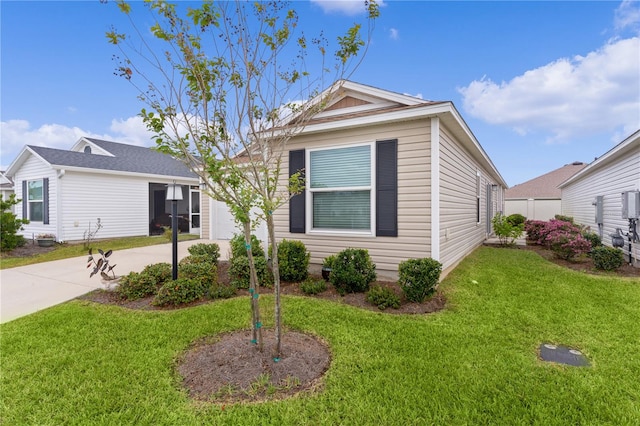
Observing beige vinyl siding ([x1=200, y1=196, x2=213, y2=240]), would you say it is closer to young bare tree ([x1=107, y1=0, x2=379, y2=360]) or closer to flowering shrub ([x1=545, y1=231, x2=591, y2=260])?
young bare tree ([x1=107, y1=0, x2=379, y2=360])

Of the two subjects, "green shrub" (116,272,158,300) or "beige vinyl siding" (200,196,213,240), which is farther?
"beige vinyl siding" (200,196,213,240)

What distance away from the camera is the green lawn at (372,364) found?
6.82 ft

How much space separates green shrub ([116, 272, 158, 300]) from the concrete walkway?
86 cm

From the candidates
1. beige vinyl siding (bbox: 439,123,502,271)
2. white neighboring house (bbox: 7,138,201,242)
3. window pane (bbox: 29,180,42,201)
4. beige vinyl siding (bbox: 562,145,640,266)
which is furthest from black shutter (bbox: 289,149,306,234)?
window pane (bbox: 29,180,42,201)

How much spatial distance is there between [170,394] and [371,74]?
5623mm

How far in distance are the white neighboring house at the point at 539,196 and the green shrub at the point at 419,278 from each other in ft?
70.1

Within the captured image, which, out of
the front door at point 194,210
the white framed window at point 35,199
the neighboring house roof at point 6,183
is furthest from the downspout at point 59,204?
the neighboring house roof at point 6,183

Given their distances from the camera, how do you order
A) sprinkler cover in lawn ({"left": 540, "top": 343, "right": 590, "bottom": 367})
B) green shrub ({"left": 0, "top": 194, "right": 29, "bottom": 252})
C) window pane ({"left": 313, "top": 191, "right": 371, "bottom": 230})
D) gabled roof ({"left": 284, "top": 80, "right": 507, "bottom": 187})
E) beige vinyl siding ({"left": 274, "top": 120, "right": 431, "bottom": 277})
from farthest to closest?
green shrub ({"left": 0, "top": 194, "right": 29, "bottom": 252})
window pane ({"left": 313, "top": 191, "right": 371, "bottom": 230})
beige vinyl siding ({"left": 274, "top": 120, "right": 431, "bottom": 277})
gabled roof ({"left": 284, "top": 80, "right": 507, "bottom": 187})
sprinkler cover in lawn ({"left": 540, "top": 343, "right": 590, "bottom": 367})

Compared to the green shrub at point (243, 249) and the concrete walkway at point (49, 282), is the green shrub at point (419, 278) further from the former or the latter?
the concrete walkway at point (49, 282)

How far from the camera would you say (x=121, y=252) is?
30.2ft

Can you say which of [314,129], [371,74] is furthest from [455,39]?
[314,129]

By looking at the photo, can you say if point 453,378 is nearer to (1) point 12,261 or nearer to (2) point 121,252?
(2) point 121,252

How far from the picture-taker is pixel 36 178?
38.3ft

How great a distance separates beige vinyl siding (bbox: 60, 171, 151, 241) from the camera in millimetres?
11117
